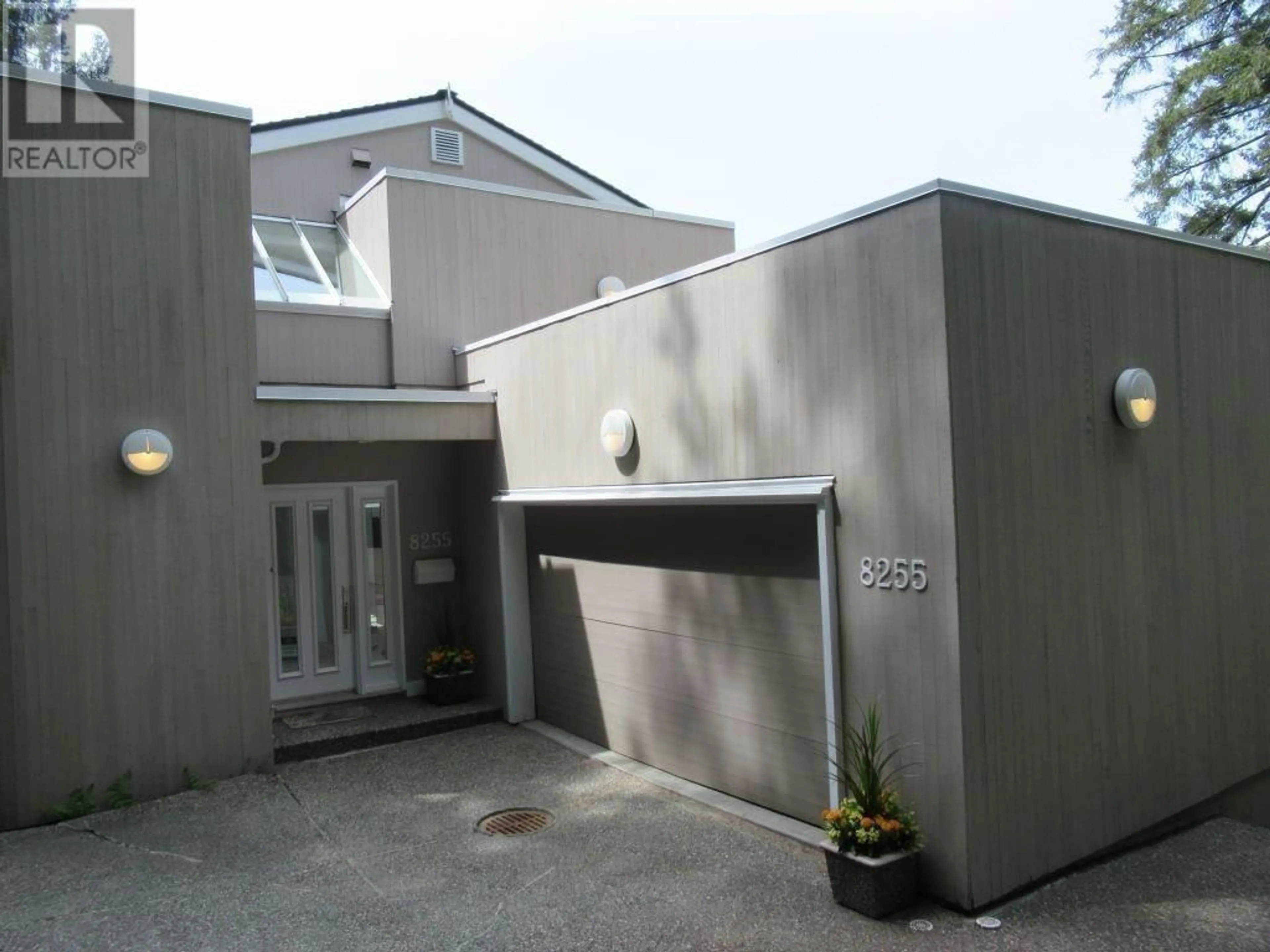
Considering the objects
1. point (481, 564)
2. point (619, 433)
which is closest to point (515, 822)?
point (619, 433)

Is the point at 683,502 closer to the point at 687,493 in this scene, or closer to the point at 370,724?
the point at 687,493

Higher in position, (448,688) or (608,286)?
(608,286)

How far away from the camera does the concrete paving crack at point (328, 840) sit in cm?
498

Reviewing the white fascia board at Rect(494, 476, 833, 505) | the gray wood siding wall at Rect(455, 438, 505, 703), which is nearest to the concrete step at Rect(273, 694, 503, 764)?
the gray wood siding wall at Rect(455, 438, 505, 703)

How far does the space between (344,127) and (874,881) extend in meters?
10.4

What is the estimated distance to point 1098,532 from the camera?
202 inches

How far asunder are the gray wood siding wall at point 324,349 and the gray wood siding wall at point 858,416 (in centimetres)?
334

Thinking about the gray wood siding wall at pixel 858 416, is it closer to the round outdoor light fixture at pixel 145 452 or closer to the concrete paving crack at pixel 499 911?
the concrete paving crack at pixel 499 911

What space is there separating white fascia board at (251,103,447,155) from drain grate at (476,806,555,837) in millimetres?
7658

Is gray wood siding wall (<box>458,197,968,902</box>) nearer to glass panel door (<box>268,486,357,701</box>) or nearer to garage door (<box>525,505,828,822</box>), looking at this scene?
garage door (<box>525,505,828,822</box>)

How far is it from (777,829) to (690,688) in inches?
49.9

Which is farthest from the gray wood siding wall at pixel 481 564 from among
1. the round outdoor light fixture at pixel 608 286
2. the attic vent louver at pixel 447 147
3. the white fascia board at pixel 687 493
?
the attic vent louver at pixel 447 147

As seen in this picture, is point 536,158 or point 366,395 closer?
point 366,395

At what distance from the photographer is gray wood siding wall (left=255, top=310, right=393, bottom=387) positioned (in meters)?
8.13
